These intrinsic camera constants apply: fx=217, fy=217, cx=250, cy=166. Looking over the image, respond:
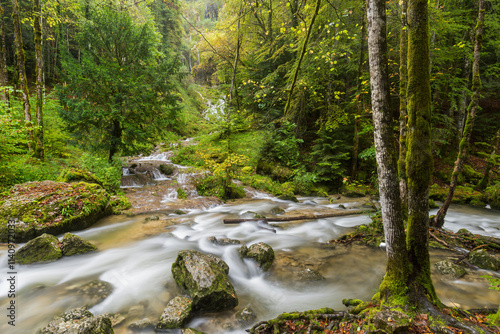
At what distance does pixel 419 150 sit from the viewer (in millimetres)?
2512

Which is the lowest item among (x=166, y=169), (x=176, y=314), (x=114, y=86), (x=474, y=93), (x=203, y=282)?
(x=176, y=314)

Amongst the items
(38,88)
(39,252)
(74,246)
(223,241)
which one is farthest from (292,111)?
(39,252)

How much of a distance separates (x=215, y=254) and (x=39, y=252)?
11.9 ft

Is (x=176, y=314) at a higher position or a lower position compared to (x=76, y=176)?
lower

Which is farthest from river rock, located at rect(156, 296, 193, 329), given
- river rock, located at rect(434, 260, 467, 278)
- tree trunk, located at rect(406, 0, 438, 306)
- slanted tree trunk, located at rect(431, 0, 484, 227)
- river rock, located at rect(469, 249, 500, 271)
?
slanted tree trunk, located at rect(431, 0, 484, 227)

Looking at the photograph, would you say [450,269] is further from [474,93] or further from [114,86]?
[114,86]

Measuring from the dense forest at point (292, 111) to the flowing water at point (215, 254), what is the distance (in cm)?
152

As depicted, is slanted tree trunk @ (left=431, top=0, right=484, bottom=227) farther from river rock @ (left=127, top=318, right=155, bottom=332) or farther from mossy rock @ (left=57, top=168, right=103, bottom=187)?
mossy rock @ (left=57, top=168, right=103, bottom=187)

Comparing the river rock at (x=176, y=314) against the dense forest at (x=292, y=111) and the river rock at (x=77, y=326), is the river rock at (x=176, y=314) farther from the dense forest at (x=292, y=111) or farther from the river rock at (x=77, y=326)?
the dense forest at (x=292, y=111)

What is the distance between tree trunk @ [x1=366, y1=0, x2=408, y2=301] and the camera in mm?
2510

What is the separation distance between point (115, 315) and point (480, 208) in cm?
1414

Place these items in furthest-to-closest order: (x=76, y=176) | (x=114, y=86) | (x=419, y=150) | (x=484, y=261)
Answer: (x=114, y=86), (x=76, y=176), (x=484, y=261), (x=419, y=150)

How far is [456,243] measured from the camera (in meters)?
5.26

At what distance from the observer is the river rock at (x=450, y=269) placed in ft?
13.4
